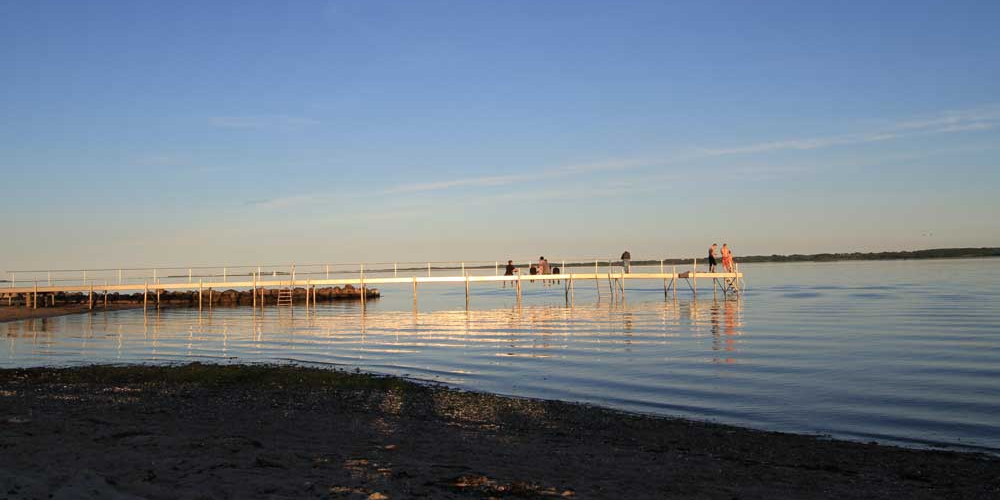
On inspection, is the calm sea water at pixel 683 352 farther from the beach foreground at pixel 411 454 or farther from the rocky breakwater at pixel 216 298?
the rocky breakwater at pixel 216 298

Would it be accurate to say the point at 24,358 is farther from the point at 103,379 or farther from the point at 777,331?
the point at 777,331

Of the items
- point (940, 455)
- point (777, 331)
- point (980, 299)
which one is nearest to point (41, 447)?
point (940, 455)

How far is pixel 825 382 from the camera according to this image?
13.3 m

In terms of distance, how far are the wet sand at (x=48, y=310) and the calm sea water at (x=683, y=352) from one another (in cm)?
271

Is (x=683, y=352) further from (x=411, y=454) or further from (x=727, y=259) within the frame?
(x=727, y=259)

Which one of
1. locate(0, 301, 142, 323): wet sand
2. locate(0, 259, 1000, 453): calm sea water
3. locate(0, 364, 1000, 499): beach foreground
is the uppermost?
locate(0, 364, 1000, 499): beach foreground

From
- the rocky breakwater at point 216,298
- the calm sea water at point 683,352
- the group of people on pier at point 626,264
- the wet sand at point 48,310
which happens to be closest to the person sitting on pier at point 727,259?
the group of people on pier at point 626,264

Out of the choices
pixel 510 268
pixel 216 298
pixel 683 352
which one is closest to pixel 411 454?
pixel 683 352

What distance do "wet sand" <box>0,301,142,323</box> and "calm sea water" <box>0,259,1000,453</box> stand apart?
2.71 m

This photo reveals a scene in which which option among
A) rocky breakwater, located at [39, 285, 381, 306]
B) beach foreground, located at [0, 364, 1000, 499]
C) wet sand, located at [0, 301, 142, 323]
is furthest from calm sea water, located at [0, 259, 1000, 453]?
rocky breakwater, located at [39, 285, 381, 306]

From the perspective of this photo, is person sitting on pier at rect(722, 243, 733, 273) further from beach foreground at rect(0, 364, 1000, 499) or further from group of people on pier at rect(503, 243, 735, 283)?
beach foreground at rect(0, 364, 1000, 499)

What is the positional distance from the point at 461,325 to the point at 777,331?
11.3 meters

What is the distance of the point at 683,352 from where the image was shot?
18203 millimetres

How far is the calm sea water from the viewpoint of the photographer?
11.1 m
